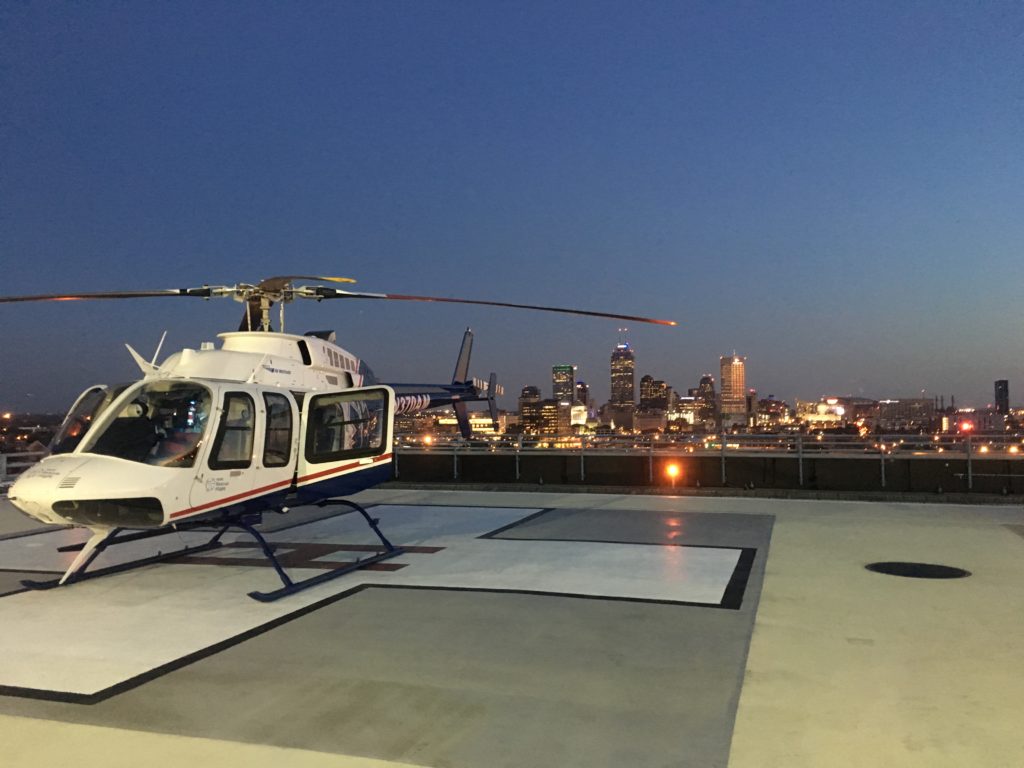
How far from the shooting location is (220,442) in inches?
327

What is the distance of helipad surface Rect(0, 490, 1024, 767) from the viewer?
13.8ft

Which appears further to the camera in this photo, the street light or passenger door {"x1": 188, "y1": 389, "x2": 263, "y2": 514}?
the street light

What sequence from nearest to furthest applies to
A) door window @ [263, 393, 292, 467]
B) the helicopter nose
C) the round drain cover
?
the helicopter nose < the round drain cover < door window @ [263, 393, 292, 467]

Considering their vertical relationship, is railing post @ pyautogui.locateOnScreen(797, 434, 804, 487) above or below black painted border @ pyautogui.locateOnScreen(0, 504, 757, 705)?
above

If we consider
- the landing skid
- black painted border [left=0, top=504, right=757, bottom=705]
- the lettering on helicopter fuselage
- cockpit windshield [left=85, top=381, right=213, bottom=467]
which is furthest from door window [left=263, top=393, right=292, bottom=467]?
black painted border [left=0, top=504, right=757, bottom=705]

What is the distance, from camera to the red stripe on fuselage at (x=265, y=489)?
26.4 ft

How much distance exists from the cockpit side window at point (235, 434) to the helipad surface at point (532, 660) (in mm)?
1399

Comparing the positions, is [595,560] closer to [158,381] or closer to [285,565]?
[285,565]

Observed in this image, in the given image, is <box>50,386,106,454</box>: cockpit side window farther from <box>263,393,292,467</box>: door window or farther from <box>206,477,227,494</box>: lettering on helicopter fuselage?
<box>263,393,292,467</box>: door window

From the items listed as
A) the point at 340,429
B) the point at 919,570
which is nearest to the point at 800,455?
the point at 919,570

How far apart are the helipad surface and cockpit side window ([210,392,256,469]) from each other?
4.59ft

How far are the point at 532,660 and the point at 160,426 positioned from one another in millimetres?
4739

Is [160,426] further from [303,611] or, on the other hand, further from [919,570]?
[919,570]

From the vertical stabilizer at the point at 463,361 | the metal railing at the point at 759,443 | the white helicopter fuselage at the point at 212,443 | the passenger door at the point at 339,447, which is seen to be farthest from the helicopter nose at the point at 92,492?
the vertical stabilizer at the point at 463,361
